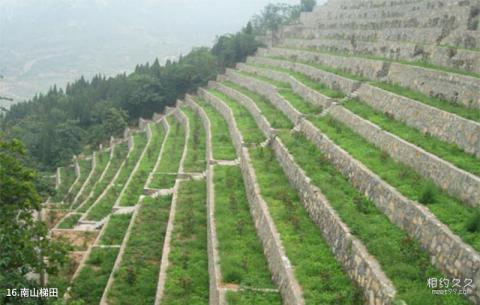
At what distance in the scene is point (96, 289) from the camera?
1811cm

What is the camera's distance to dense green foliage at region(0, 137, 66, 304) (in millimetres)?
14625

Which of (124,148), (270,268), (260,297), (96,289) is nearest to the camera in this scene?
(260,297)

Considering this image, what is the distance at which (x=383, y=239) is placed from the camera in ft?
39.0

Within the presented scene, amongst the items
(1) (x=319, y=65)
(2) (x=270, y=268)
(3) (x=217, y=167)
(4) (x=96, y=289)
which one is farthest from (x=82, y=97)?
(2) (x=270, y=268)

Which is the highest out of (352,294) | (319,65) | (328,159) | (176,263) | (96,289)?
(319,65)

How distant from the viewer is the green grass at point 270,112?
2528cm

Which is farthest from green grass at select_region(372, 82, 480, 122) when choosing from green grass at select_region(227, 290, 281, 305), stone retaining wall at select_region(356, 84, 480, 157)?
green grass at select_region(227, 290, 281, 305)

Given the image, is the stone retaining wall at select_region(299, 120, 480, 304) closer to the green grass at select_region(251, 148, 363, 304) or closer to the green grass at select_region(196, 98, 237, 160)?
the green grass at select_region(251, 148, 363, 304)

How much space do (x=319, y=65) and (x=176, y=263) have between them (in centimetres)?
2092

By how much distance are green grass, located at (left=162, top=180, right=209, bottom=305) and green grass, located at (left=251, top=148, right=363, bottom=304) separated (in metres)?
2.52

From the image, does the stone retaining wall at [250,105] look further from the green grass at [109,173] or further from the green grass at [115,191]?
the green grass at [109,173]

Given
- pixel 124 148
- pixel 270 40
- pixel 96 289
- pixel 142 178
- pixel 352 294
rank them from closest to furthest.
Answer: pixel 352 294 → pixel 96 289 → pixel 142 178 → pixel 124 148 → pixel 270 40

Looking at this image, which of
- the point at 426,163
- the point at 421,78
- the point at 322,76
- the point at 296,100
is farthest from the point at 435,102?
the point at 322,76

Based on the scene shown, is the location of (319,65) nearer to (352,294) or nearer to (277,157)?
(277,157)
